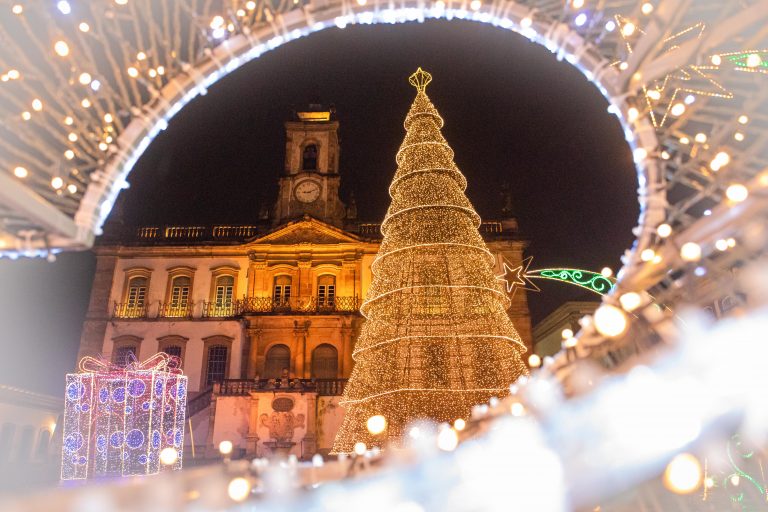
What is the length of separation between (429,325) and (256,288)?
16.9 m

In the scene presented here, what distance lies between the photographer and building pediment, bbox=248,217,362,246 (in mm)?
28266

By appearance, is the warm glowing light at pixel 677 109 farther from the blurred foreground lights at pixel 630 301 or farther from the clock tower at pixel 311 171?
the clock tower at pixel 311 171

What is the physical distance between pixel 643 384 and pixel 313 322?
2585 centimetres

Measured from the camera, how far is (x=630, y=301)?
1.89m

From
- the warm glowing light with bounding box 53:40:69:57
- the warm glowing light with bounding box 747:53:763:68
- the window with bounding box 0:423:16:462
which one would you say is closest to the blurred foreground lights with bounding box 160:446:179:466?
the window with bounding box 0:423:16:462

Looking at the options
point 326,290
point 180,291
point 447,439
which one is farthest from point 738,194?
point 180,291

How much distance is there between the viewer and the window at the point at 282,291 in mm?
27705

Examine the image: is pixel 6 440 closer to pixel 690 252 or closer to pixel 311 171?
pixel 311 171

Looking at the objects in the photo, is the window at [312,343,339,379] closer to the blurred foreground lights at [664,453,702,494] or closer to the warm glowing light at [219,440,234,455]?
the warm glowing light at [219,440,234,455]

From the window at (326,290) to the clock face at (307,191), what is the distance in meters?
4.66

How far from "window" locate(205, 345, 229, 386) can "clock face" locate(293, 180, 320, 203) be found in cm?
910

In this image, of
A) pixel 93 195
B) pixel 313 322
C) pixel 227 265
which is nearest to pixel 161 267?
pixel 227 265

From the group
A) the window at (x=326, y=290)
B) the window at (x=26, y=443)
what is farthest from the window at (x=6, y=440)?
the window at (x=326, y=290)

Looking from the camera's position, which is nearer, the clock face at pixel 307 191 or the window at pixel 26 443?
the window at pixel 26 443
